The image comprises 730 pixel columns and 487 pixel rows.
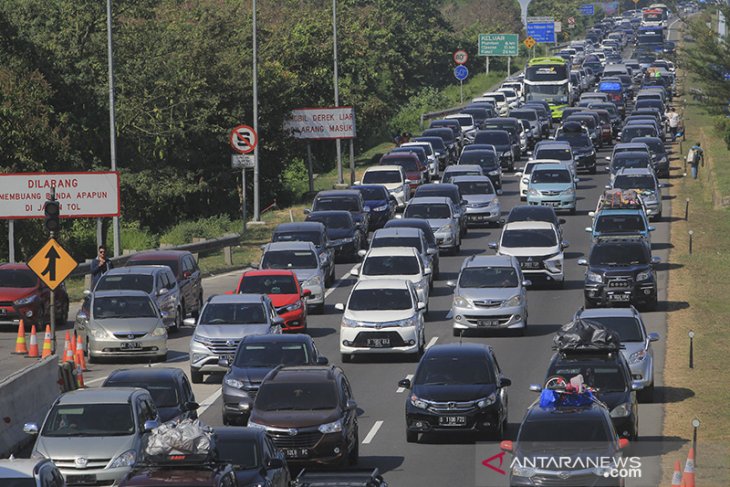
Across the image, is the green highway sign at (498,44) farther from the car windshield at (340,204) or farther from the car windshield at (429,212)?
the car windshield at (429,212)

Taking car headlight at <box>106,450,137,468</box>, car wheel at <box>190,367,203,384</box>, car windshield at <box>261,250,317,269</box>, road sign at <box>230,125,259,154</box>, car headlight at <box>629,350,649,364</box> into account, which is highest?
road sign at <box>230,125,259,154</box>

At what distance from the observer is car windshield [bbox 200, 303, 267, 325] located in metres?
33.9

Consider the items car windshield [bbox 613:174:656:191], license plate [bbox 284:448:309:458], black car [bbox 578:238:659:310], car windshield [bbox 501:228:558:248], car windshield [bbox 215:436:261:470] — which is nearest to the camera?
car windshield [bbox 215:436:261:470]

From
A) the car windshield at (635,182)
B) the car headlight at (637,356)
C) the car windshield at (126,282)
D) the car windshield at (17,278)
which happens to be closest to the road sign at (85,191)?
the car windshield at (17,278)

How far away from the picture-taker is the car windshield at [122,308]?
35.6 metres

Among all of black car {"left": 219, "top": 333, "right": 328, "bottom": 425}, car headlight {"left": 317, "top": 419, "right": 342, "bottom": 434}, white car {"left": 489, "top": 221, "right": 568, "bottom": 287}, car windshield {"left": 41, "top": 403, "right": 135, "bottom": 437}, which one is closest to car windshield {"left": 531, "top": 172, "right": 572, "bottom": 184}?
white car {"left": 489, "top": 221, "right": 568, "bottom": 287}

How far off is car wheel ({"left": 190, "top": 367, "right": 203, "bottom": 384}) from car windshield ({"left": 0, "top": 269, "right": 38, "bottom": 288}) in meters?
8.31

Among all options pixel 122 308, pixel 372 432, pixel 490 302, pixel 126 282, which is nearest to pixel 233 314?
pixel 122 308

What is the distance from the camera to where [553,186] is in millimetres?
57812

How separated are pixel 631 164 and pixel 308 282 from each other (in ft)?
75.9

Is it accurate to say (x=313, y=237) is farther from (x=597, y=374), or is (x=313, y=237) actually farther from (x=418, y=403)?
(x=597, y=374)

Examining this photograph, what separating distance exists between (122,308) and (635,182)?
25.6 m

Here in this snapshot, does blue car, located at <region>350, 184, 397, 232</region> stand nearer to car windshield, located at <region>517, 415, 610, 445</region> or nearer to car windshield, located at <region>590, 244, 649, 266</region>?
car windshield, located at <region>590, 244, 649, 266</region>

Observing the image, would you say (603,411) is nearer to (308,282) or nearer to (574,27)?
(308,282)
